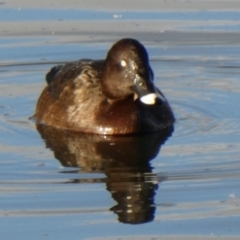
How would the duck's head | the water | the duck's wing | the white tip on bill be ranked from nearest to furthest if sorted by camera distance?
the water → the white tip on bill → the duck's head → the duck's wing

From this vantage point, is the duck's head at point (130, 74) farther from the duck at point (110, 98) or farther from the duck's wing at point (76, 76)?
the duck's wing at point (76, 76)

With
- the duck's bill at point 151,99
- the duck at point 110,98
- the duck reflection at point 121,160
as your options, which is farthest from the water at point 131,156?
the duck's bill at point 151,99

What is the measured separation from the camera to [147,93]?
38.3 ft

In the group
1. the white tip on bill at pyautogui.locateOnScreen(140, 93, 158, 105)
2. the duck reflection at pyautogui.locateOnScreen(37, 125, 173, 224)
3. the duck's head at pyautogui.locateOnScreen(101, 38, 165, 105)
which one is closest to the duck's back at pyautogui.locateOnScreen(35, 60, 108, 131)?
the duck reflection at pyautogui.locateOnScreen(37, 125, 173, 224)

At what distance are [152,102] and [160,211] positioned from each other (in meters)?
2.40

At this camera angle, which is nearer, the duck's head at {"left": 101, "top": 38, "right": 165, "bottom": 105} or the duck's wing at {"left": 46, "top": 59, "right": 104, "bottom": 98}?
the duck's head at {"left": 101, "top": 38, "right": 165, "bottom": 105}

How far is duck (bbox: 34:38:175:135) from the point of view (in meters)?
12.0

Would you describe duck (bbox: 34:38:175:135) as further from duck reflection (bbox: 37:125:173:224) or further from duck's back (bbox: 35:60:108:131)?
duck reflection (bbox: 37:125:173:224)

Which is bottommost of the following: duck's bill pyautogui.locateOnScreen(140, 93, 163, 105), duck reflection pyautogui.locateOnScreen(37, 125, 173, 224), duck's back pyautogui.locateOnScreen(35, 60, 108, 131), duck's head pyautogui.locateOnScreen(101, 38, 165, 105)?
duck reflection pyautogui.locateOnScreen(37, 125, 173, 224)

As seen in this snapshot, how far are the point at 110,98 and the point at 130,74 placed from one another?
1.91 feet

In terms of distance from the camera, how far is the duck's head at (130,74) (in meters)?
11.7

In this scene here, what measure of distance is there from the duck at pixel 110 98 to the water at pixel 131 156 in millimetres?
219

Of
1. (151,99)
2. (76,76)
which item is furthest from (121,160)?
(76,76)

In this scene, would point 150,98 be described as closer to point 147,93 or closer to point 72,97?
point 147,93
